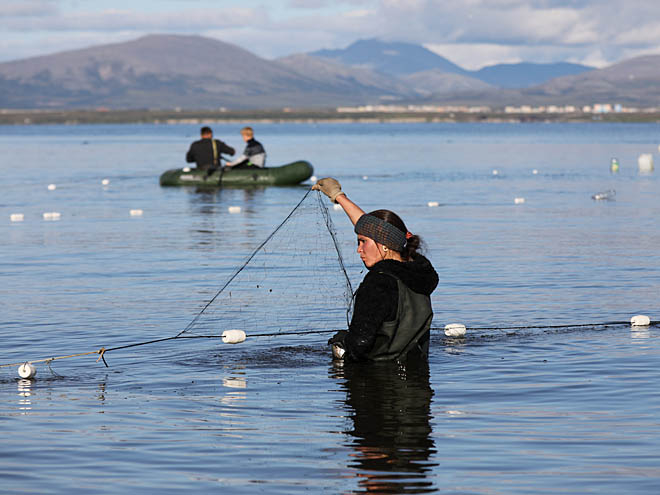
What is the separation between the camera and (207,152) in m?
41.6

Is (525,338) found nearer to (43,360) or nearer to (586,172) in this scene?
(43,360)

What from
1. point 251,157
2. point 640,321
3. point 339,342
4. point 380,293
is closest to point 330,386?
point 339,342

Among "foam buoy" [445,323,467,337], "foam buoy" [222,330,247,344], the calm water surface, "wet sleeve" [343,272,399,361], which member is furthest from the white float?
"wet sleeve" [343,272,399,361]

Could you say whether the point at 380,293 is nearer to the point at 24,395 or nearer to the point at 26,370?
the point at 24,395

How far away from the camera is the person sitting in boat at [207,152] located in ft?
135

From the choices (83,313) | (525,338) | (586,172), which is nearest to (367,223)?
(525,338)

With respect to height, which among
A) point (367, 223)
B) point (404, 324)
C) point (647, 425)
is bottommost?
point (647, 425)

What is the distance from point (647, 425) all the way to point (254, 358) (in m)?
4.94

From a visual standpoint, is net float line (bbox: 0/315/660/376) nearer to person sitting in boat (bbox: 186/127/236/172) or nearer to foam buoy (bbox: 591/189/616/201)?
foam buoy (bbox: 591/189/616/201)

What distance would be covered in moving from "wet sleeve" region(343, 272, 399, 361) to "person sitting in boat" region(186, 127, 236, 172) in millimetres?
30671

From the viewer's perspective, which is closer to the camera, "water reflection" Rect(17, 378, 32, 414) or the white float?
"water reflection" Rect(17, 378, 32, 414)

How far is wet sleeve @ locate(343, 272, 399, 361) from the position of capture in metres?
10.2

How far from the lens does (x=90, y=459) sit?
8.94 meters

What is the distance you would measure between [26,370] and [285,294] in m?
6.66
